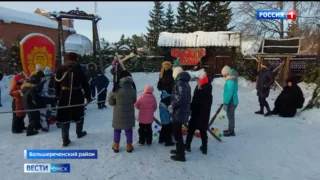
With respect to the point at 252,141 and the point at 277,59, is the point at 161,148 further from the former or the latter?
the point at 277,59

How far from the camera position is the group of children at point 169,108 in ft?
16.3

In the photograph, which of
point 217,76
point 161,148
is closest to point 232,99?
point 161,148

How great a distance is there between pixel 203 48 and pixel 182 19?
15.8 m

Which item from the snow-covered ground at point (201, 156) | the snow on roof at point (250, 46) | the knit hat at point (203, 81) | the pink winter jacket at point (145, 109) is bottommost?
the snow-covered ground at point (201, 156)

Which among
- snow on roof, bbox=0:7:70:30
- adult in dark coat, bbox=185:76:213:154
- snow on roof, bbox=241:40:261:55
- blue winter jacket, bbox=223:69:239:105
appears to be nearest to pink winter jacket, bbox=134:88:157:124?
adult in dark coat, bbox=185:76:213:154

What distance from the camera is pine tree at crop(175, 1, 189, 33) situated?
33406mm

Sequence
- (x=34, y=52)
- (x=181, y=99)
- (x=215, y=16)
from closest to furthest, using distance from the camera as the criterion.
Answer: (x=181, y=99) < (x=34, y=52) < (x=215, y=16)

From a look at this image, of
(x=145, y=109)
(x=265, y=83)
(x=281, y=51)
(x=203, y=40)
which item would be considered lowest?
(x=145, y=109)

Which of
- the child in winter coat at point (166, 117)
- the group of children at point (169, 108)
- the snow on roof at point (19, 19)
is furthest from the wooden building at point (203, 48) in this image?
the child in winter coat at point (166, 117)

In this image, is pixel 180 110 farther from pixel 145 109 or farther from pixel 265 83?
pixel 265 83

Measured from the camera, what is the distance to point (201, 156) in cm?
524

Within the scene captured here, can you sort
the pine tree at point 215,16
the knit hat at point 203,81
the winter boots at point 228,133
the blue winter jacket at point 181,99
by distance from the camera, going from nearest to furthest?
the blue winter jacket at point 181,99 < the knit hat at point 203,81 < the winter boots at point 228,133 < the pine tree at point 215,16

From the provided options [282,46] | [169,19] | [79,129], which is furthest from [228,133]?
[169,19]

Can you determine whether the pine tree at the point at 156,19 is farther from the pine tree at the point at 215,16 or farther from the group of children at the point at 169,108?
the group of children at the point at 169,108
